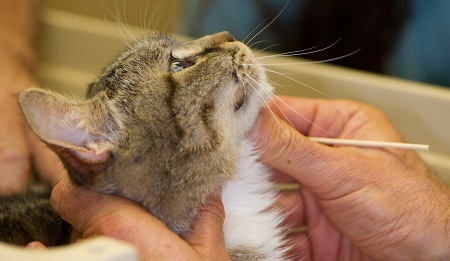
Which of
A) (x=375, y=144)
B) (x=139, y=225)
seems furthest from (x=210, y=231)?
(x=375, y=144)

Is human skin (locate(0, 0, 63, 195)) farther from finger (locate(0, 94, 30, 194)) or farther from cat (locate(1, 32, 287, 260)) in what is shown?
cat (locate(1, 32, 287, 260))

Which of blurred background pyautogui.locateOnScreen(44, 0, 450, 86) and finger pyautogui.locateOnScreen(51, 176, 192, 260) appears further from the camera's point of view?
blurred background pyautogui.locateOnScreen(44, 0, 450, 86)

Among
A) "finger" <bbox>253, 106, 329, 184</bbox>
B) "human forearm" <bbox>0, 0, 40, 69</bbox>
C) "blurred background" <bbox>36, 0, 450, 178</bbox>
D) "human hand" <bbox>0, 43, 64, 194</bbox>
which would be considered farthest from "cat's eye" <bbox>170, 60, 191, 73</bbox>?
"human forearm" <bbox>0, 0, 40, 69</bbox>

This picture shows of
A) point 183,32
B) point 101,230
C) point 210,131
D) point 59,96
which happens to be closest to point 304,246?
point 210,131

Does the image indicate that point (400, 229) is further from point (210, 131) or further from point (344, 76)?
point (344, 76)

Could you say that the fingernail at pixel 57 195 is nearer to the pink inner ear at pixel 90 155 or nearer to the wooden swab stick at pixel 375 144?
the pink inner ear at pixel 90 155

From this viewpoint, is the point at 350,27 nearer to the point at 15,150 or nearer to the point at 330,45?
the point at 330,45

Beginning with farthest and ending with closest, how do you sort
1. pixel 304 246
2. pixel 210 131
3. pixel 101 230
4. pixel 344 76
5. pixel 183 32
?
pixel 183 32, pixel 344 76, pixel 304 246, pixel 210 131, pixel 101 230
